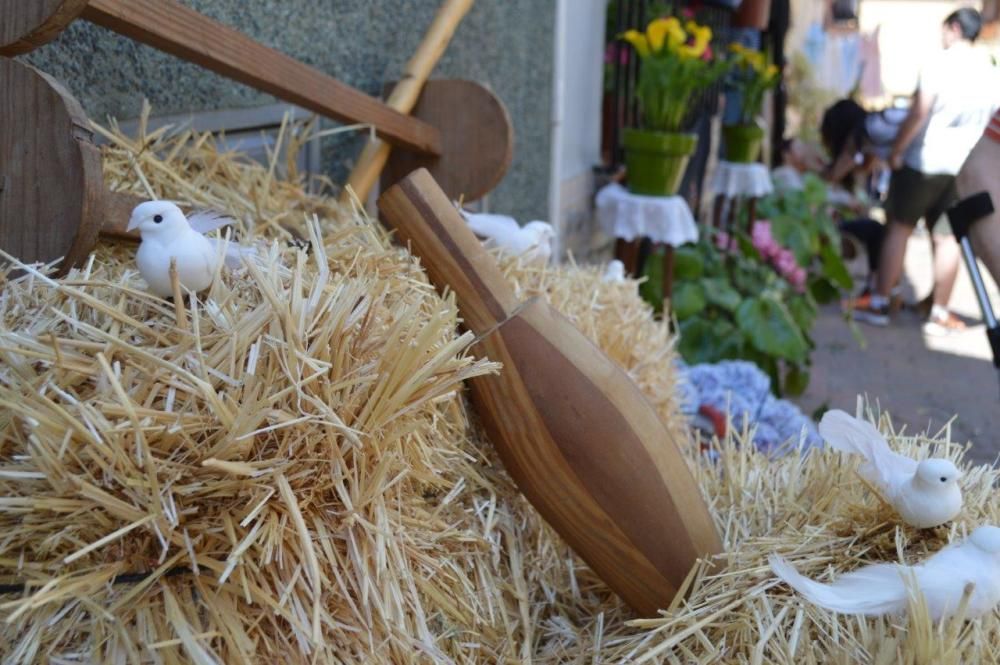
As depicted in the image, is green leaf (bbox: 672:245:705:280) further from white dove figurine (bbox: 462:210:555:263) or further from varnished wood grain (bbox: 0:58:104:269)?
varnished wood grain (bbox: 0:58:104:269)

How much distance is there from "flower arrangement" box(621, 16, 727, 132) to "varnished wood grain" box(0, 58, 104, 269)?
9.82 feet

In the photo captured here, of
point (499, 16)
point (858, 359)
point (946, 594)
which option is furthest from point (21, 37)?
point (858, 359)

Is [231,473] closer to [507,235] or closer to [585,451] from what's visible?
[585,451]

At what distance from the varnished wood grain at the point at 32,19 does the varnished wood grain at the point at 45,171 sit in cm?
3

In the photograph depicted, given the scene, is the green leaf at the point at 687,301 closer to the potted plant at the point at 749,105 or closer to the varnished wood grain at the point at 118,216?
the potted plant at the point at 749,105

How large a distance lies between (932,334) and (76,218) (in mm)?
5243

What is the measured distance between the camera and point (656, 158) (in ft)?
12.6

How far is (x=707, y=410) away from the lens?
102 inches

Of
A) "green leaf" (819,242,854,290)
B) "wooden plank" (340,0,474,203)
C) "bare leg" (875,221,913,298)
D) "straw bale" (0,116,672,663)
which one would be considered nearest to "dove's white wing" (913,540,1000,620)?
"straw bale" (0,116,672,663)

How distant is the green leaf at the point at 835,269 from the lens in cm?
492

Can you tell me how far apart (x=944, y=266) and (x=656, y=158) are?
2357 mm

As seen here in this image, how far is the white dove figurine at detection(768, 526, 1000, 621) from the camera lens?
38.1 inches

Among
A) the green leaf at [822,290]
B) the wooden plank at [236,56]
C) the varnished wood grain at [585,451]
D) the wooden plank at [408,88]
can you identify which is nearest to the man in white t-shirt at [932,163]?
the green leaf at [822,290]

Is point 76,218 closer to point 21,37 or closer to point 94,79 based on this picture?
point 21,37
